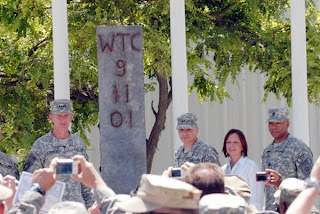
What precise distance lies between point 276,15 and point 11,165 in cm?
525

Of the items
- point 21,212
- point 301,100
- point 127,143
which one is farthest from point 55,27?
point 21,212

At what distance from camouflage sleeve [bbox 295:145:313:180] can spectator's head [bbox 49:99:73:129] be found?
2037mm

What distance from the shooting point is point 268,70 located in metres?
13.0

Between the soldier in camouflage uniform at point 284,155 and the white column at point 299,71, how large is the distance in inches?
70.9

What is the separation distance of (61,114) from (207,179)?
5093 mm

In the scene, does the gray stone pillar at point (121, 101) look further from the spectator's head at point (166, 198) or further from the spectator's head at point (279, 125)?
the spectator's head at point (166, 198)

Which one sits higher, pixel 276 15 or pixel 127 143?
pixel 276 15

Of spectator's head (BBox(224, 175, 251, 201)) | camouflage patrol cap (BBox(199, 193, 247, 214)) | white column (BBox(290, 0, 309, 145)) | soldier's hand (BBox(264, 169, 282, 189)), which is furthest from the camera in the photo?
white column (BBox(290, 0, 309, 145))

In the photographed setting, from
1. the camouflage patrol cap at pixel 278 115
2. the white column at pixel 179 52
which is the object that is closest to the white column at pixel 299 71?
the white column at pixel 179 52

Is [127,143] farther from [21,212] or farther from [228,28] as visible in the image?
[21,212]

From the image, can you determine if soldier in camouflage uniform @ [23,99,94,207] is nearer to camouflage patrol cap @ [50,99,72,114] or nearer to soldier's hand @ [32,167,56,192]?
camouflage patrol cap @ [50,99,72,114]

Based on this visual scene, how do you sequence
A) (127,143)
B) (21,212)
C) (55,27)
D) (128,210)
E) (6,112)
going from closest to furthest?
(128,210) → (21,212) → (127,143) → (55,27) → (6,112)

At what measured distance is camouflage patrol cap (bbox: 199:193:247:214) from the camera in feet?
12.4

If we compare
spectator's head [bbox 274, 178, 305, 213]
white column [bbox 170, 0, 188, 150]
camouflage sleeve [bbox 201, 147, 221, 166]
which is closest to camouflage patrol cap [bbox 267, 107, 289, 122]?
camouflage sleeve [bbox 201, 147, 221, 166]
